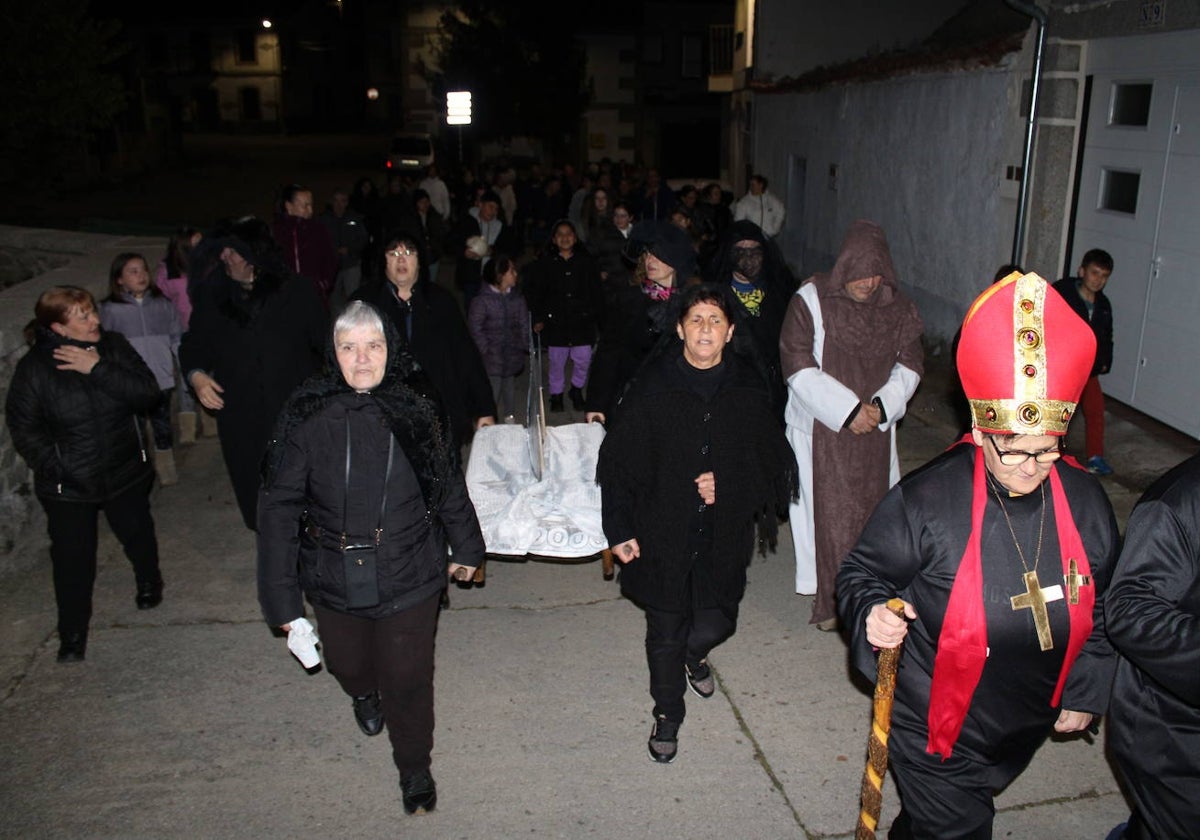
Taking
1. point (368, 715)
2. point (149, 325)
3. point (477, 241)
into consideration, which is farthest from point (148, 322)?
point (368, 715)

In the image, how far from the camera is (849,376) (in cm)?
510

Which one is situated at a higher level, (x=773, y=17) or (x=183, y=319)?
(x=773, y=17)

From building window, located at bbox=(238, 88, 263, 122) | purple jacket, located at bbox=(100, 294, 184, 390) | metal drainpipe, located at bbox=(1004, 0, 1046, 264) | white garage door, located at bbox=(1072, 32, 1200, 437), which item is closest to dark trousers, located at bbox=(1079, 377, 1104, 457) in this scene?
white garage door, located at bbox=(1072, 32, 1200, 437)

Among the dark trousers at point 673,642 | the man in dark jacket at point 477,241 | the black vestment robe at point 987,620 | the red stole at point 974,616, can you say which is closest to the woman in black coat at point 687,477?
the dark trousers at point 673,642

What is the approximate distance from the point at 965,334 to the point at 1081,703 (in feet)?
3.90

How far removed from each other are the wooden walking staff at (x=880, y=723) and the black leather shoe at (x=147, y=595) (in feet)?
14.1

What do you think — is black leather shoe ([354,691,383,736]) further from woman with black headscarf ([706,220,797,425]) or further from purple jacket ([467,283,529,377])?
purple jacket ([467,283,529,377])

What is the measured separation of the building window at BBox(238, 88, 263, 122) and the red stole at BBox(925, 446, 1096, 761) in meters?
68.5

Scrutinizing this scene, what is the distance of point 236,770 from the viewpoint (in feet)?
14.3

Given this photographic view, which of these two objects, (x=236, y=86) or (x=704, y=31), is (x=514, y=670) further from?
(x=236, y=86)

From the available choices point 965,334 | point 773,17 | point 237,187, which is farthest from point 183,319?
point 237,187

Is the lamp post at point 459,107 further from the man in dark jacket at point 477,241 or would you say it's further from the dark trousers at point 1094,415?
the dark trousers at point 1094,415

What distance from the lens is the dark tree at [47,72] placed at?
1538cm

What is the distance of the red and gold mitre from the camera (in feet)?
8.96
